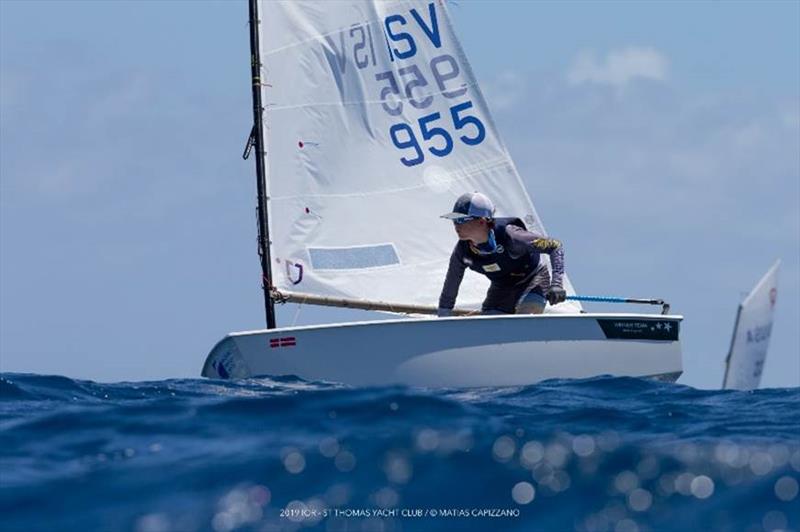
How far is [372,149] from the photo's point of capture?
617 inches

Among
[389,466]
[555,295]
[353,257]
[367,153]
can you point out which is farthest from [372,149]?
[389,466]

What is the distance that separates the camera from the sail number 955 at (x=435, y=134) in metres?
15.7

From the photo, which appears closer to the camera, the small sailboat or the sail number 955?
the small sailboat

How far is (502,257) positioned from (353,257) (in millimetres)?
2893

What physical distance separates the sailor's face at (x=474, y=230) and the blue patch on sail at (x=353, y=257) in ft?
9.32

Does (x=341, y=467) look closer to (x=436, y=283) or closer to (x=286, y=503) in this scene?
(x=286, y=503)

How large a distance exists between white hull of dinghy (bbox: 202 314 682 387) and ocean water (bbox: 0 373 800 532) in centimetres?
322

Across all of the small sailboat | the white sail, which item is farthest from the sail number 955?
the white sail

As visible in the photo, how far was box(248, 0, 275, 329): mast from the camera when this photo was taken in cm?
1510

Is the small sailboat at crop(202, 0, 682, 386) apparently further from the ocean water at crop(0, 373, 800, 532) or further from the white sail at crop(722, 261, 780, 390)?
the white sail at crop(722, 261, 780, 390)

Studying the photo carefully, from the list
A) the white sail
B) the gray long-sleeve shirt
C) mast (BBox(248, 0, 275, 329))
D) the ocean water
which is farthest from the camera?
mast (BBox(248, 0, 275, 329))

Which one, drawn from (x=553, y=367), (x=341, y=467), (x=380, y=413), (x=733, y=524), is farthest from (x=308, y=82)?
(x=733, y=524)

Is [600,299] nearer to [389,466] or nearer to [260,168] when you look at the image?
[260,168]

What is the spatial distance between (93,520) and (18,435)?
213 centimetres
